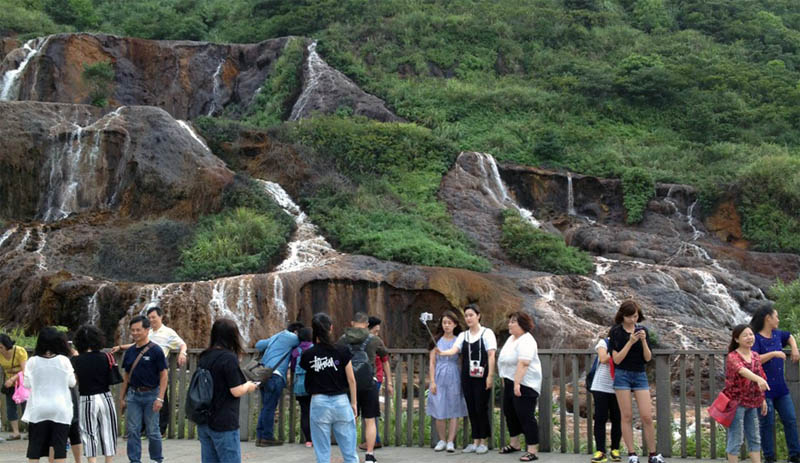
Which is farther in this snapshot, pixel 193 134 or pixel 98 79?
pixel 98 79

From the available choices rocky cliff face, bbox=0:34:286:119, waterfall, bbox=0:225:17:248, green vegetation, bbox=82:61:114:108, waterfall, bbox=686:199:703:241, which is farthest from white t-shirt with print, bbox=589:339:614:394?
rocky cliff face, bbox=0:34:286:119

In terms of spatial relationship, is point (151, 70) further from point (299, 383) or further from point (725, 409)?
point (725, 409)

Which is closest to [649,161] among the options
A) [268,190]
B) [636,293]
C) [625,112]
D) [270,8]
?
[625,112]

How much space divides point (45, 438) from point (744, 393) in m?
6.30

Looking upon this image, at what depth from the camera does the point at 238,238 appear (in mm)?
24172

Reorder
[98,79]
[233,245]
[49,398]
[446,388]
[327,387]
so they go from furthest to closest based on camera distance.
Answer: [98,79] → [233,245] → [446,388] → [49,398] → [327,387]

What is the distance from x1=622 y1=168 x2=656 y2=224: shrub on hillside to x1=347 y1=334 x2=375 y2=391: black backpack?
22.3 metres

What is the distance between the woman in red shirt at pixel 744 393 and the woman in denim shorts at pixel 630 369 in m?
0.76

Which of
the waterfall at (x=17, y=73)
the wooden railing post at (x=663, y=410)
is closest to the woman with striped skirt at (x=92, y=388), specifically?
the wooden railing post at (x=663, y=410)

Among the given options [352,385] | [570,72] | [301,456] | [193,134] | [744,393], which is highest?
[570,72]

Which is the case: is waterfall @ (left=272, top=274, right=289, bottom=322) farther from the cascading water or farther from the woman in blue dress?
the woman in blue dress

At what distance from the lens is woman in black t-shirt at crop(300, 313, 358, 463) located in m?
8.10

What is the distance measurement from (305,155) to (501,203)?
6441 mm

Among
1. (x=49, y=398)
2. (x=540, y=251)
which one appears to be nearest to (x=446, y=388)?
(x=49, y=398)
